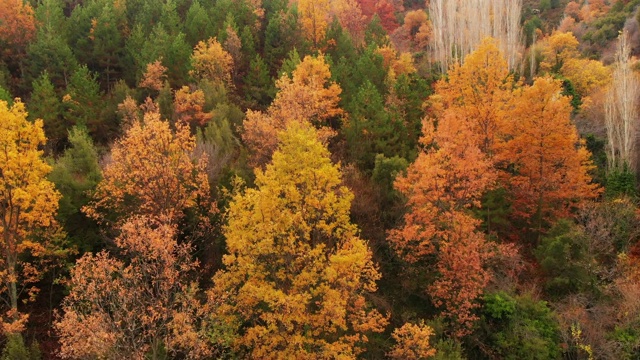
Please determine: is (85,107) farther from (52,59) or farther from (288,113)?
(288,113)

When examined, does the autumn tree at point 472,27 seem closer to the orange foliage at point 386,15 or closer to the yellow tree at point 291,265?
the orange foliage at point 386,15

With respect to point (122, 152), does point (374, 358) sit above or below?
below

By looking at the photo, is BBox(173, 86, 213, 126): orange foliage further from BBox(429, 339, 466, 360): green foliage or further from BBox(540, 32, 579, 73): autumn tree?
BBox(540, 32, 579, 73): autumn tree

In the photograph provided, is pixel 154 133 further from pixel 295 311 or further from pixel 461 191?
pixel 461 191

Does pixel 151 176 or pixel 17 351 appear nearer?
pixel 17 351

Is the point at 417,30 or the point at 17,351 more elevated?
the point at 417,30

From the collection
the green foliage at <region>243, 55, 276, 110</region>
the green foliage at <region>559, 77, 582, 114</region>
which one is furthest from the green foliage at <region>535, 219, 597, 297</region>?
the green foliage at <region>243, 55, 276, 110</region>

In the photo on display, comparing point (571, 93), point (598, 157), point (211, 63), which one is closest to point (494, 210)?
point (598, 157)

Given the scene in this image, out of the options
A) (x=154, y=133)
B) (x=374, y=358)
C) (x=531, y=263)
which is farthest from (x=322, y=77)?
(x=374, y=358)
